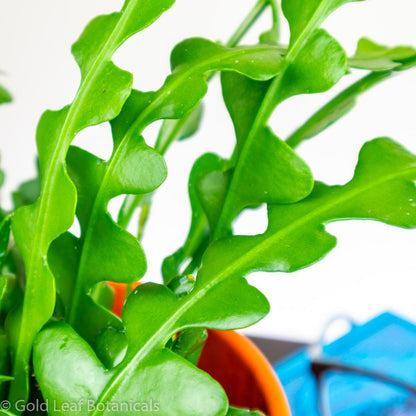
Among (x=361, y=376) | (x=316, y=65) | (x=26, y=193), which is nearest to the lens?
(x=316, y=65)

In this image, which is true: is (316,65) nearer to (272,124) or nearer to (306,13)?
(306,13)

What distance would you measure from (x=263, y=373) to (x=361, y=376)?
0.32 metres

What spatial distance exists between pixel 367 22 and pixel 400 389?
1.16 feet

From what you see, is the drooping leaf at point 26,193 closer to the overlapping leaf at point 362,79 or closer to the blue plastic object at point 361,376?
the overlapping leaf at point 362,79

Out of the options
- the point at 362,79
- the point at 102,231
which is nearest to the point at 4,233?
the point at 102,231

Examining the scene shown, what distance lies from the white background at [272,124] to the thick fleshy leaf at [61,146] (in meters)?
0.33

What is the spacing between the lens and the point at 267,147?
19 centimetres

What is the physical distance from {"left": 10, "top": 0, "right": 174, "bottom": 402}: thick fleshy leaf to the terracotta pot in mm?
96

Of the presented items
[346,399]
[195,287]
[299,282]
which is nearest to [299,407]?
[346,399]

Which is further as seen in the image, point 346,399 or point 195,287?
point 346,399

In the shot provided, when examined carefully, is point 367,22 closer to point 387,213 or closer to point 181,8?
point 181,8

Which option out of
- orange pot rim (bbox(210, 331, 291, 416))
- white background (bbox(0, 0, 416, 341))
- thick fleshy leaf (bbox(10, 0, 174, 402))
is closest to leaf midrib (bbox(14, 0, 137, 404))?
thick fleshy leaf (bbox(10, 0, 174, 402))

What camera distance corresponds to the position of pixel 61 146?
0.19 meters

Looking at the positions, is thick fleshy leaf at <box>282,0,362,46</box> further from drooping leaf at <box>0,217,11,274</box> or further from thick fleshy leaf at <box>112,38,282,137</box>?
drooping leaf at <box>0,217,11,274</box>
